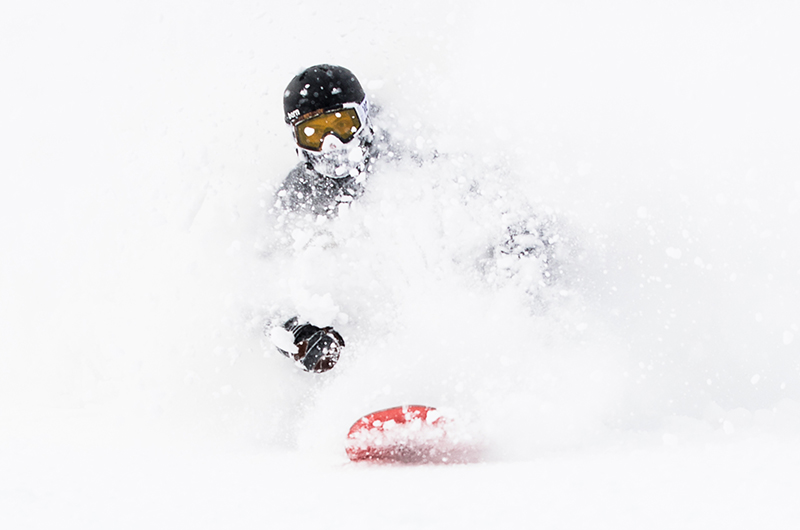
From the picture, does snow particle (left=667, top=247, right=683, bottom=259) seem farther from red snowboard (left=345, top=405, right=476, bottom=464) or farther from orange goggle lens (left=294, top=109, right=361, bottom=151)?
orange goggle lens (left=294, top=109, right=361, bottom=151)

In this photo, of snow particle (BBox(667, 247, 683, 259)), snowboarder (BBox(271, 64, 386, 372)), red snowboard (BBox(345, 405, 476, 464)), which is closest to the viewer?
red snowboard (BBox(345, 405, 476, 464))

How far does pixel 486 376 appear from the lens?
2.45 m

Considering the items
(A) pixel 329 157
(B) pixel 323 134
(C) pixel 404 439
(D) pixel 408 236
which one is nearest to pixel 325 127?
(B) pixel 323 134

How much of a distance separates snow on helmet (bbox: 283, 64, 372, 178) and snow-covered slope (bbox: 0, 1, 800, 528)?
0.47 meters

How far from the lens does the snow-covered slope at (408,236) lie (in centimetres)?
235

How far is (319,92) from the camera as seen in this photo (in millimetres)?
2266

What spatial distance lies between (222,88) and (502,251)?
2.22 meters

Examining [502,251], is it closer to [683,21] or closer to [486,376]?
[486,376]

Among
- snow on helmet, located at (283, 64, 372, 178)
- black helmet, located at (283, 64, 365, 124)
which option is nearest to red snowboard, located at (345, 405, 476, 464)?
snow on helmet, located at (283, 64, 372, 178)

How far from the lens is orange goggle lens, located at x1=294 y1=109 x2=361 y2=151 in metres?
2.27

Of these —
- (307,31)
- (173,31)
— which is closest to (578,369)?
(307,31)

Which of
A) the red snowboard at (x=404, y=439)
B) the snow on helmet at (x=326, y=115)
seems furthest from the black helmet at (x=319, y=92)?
the red snowboard at (x=404, y=439)

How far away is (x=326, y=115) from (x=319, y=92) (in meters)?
0.11

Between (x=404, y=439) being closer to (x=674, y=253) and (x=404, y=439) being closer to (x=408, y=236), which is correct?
(x=408, y=236)
